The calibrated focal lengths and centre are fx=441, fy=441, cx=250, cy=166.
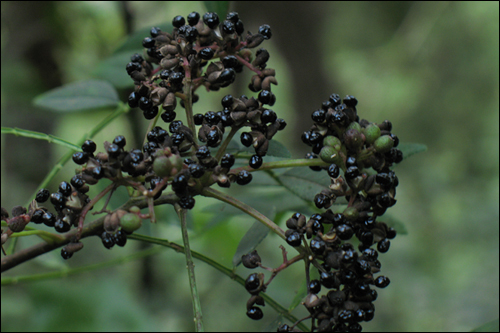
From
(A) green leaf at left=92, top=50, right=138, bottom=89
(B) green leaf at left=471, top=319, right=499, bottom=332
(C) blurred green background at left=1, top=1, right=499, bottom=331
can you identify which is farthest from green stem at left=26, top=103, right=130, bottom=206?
(B) green leaf at left=471, top=319, right=499, bottom=332

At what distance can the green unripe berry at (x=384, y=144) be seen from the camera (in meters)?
0.93

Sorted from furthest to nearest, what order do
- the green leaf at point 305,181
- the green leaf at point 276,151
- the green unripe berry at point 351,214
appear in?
the green leaf at point 305,181
the green leaf at point 276,151
the green unripe berry at point 351,214

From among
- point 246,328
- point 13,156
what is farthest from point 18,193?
point 246,328

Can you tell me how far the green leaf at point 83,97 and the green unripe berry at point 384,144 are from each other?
1043 mm

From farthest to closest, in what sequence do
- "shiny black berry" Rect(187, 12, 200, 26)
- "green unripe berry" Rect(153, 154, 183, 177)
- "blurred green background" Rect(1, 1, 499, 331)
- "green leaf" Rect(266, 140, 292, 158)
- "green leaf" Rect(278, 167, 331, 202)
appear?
"blurred green background" Rect(1, 1, 499, 331) → "green leaf" Rect(278, 167, 331, 202) → "green leaf" Rect(266, 140, 292, 158) → "shiny black berry" Rect(187, 12, 200, 26) → "green unripe berry" Rect(153, 154, 183, 177)

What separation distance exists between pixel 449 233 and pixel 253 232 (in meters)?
4.63

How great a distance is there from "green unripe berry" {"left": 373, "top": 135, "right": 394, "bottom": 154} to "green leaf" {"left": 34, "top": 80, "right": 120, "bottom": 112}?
104 centimetres

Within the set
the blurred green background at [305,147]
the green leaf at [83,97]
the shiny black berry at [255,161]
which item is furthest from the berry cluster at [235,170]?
the blurred green background at [305,147]

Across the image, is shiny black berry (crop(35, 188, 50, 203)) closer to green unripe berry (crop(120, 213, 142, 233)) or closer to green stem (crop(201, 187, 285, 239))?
green unripe berry (crop(120, 213, 142, 233))

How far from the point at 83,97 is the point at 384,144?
3.90 ft

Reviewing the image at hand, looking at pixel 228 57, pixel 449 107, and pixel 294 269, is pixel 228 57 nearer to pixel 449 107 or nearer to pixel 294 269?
pixel 294 269

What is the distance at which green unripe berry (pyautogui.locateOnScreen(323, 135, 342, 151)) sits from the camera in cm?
94

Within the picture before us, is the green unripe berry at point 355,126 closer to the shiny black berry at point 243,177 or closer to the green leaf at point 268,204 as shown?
the shiny black berry at point 243,177

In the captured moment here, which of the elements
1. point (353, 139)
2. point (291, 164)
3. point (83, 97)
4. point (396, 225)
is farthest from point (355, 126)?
point (83, 97)
